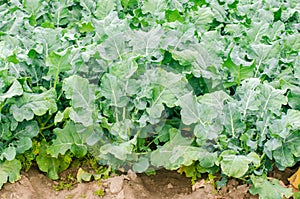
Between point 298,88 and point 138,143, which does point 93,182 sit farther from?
point 298,88

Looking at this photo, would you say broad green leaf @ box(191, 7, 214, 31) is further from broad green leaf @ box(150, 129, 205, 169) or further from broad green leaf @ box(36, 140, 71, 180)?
broad green leaf @ box(36, 140, 71, 180)

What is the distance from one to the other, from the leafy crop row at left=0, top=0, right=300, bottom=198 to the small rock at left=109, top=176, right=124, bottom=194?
0.12 meters

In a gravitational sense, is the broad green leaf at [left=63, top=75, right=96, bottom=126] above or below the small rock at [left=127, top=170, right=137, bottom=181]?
above

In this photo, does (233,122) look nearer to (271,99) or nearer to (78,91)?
(271,99)

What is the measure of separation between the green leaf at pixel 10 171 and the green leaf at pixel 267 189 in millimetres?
1473

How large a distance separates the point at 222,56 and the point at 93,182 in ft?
4.28

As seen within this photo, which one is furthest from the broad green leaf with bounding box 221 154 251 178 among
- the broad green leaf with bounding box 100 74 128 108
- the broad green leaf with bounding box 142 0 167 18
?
the broad green leaf with bounding box 142 0 167 18

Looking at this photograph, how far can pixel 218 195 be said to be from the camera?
3.48m

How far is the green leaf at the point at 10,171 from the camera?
3559 mm

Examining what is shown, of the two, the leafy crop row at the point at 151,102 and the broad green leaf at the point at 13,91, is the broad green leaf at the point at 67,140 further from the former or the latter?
the broad green leaf at the point at 13,91

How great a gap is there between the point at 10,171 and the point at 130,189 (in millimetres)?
772

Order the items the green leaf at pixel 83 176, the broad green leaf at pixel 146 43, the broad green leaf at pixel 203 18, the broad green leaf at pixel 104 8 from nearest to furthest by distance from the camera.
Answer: the green leaf at pixel 83 176 → the broad green leaf at pixel 146 43 → the broad green leaf at pixel 203 18 → the broad green leaf at pixel 104 8

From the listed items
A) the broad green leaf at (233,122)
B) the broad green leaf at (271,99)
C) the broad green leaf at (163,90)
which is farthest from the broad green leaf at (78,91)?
the broad green leaf at (271,99)

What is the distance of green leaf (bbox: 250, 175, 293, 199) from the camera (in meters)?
3.32
